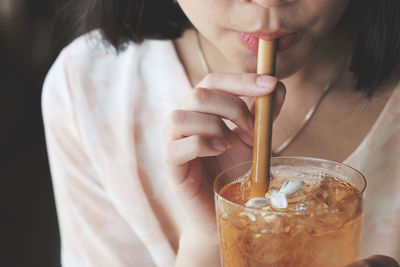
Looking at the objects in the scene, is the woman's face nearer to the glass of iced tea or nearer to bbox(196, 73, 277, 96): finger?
bbox(196, 73, 277, 96): finger

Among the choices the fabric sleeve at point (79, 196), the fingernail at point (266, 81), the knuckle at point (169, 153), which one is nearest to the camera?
the fingernail at point (266, 81)

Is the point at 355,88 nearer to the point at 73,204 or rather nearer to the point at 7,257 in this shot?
the point at 73,204

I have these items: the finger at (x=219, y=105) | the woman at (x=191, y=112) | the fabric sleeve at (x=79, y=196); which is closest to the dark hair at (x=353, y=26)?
the woman at (x=191, y=112)

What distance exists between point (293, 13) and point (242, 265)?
1.21 feet

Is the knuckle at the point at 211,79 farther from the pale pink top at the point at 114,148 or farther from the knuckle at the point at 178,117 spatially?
the pale pink top at the point at 114,148

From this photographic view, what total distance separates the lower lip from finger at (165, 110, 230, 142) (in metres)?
0.14

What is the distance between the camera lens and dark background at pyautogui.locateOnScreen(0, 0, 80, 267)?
2.20 meters

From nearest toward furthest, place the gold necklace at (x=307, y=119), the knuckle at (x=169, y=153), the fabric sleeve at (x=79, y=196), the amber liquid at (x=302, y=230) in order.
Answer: the amber liquid at (x=302, y=230)
the knuckle at (x=169, y=153)
the gold necklace at (x=307, y=119)
the fabric sleeve at (x=79, y=196)

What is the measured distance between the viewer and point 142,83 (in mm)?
1147

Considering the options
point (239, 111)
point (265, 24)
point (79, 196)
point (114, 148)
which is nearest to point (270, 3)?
point (265, 24)

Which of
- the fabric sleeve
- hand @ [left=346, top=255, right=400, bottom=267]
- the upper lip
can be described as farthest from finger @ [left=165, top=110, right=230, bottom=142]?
the fabric sleeve

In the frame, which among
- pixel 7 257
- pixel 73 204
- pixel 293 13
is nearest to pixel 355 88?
pixel 293 13

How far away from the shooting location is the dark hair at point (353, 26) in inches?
37.3

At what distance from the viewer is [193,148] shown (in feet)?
2.42
